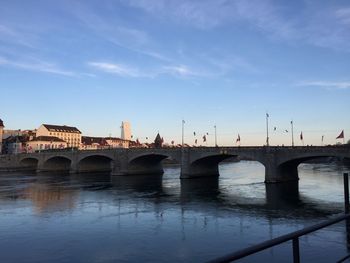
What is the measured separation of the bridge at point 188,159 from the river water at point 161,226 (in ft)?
34.4

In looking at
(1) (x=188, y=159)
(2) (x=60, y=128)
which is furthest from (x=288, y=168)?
(2) (x=60, y=128)

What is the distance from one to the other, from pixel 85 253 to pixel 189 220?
9.84m

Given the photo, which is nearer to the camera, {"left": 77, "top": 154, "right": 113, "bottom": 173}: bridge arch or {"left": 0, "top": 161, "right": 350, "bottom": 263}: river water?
{"left": 0, "top": 161, "right": 350, "bottom": 263}: river water

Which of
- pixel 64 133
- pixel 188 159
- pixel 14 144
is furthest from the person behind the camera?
pixel 64 133

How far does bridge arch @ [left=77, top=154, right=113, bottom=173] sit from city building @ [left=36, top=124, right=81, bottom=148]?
74995 millimetres

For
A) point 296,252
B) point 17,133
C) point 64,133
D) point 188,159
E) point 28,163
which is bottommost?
point 296,252

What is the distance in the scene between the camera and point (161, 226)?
23656mm

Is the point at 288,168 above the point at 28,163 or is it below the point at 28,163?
below

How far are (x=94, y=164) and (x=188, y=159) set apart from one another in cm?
3780

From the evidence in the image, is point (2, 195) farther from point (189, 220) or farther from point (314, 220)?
point (314, 220)

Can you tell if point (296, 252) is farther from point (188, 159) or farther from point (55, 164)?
point (55, 164)

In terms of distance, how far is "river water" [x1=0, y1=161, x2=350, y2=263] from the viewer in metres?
17.1

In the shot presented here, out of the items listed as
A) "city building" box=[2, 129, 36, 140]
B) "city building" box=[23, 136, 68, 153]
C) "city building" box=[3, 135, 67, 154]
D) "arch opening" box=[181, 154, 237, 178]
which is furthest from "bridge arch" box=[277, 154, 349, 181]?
"city building" box=[2, 129, 36, 140]

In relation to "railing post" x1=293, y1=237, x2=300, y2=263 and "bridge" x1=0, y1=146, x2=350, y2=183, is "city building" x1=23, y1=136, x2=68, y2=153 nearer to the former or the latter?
"bridge" x1=0, y1=146, x2=350, y2=183
